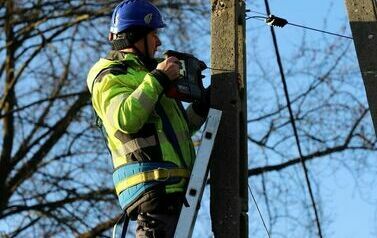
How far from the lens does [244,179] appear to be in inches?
157

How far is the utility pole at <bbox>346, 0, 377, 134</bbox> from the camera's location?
13.6ft

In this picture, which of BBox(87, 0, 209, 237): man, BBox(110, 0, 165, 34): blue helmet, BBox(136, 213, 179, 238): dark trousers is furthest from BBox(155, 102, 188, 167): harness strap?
BBox(110, 0, 165, 34): blue helmet

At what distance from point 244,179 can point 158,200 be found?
1.70 ft

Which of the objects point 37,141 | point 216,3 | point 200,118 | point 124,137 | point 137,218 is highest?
point 37,141

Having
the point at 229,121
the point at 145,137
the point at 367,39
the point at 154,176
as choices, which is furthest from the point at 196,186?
the point at 367,39

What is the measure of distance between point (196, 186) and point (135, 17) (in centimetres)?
90

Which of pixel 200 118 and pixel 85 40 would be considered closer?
pixel 200 118

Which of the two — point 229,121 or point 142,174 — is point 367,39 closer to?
point 229,121

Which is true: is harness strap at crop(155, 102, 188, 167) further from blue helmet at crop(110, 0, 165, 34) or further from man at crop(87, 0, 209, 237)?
blue helmet at crop(110, 0, 165, 34)

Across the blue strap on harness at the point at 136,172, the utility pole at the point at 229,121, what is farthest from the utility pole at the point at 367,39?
the blue strap on harness at the point at 136,172

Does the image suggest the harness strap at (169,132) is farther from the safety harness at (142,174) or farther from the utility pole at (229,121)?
the utility pole at (229,121)

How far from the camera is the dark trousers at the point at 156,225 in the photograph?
3619 millimetres

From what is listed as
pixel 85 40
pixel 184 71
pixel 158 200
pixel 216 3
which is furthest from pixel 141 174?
pixel 85 40

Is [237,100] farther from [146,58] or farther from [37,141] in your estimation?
[37,141]
